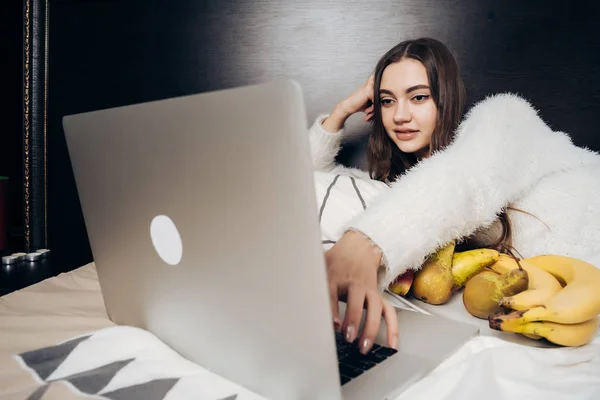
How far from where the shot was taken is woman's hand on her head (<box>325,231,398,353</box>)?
2.03 feet

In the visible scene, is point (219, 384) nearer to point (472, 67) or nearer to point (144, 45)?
point (472, 67)

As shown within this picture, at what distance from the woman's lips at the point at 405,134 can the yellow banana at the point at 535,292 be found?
2.02ft

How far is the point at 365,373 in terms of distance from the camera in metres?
0.59

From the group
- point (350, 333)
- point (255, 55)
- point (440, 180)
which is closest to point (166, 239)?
point (350, 333)

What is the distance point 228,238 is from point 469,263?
673 mm

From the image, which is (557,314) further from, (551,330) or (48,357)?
(48,357)

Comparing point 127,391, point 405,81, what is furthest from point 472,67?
point 127,391

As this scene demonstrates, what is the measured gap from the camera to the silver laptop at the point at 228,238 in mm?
437

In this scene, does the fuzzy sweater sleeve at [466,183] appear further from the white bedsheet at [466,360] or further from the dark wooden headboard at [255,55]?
the dark wooden headboard at [255,55]

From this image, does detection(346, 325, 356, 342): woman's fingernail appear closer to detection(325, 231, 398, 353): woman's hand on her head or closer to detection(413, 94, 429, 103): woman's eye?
detection(325, 231, 398, 353): woman's hand on her head

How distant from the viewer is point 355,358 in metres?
0.63

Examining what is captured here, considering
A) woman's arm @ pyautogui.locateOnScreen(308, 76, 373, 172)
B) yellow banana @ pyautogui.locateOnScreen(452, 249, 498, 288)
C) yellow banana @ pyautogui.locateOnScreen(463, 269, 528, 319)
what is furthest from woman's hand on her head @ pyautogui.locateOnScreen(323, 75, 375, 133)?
yellow banana @ pyautogui.locateOnScreen(463, 269, 528, 319)

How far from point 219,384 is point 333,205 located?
0.69 m

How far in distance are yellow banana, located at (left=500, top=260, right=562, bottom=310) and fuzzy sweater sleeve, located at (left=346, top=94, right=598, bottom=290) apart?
16cm
